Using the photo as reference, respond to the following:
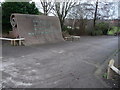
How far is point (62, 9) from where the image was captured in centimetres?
2089

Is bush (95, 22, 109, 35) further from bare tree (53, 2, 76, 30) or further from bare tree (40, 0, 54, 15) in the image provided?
bare tree (40, 0, 54, 15)

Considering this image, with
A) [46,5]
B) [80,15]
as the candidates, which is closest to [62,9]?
[46,5]

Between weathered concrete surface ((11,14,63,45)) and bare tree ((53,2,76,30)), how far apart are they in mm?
6370

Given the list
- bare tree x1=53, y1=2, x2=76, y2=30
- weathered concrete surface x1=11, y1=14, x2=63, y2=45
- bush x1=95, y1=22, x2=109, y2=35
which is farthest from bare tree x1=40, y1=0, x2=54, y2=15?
bush x1=95, y1=22, x2=109, y2=35

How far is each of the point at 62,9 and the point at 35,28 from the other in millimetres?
9609

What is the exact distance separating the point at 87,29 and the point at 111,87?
20031mm

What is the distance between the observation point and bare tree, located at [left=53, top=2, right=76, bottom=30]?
813 inches

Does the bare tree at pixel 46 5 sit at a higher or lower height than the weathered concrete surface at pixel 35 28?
higher

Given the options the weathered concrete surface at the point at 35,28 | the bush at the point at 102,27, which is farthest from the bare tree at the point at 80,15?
the weathered concrete surface at the point at 35,28

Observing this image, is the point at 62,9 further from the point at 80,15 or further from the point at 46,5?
the point at 80,15

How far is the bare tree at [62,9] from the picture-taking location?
20.7m

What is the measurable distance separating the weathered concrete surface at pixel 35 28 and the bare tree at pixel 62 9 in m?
6.37

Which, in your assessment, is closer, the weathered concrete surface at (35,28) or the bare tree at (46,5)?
the weathered concrete surface at (35,28)

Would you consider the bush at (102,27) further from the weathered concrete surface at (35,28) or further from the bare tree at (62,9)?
the weathered concrete surface at (35,28)
